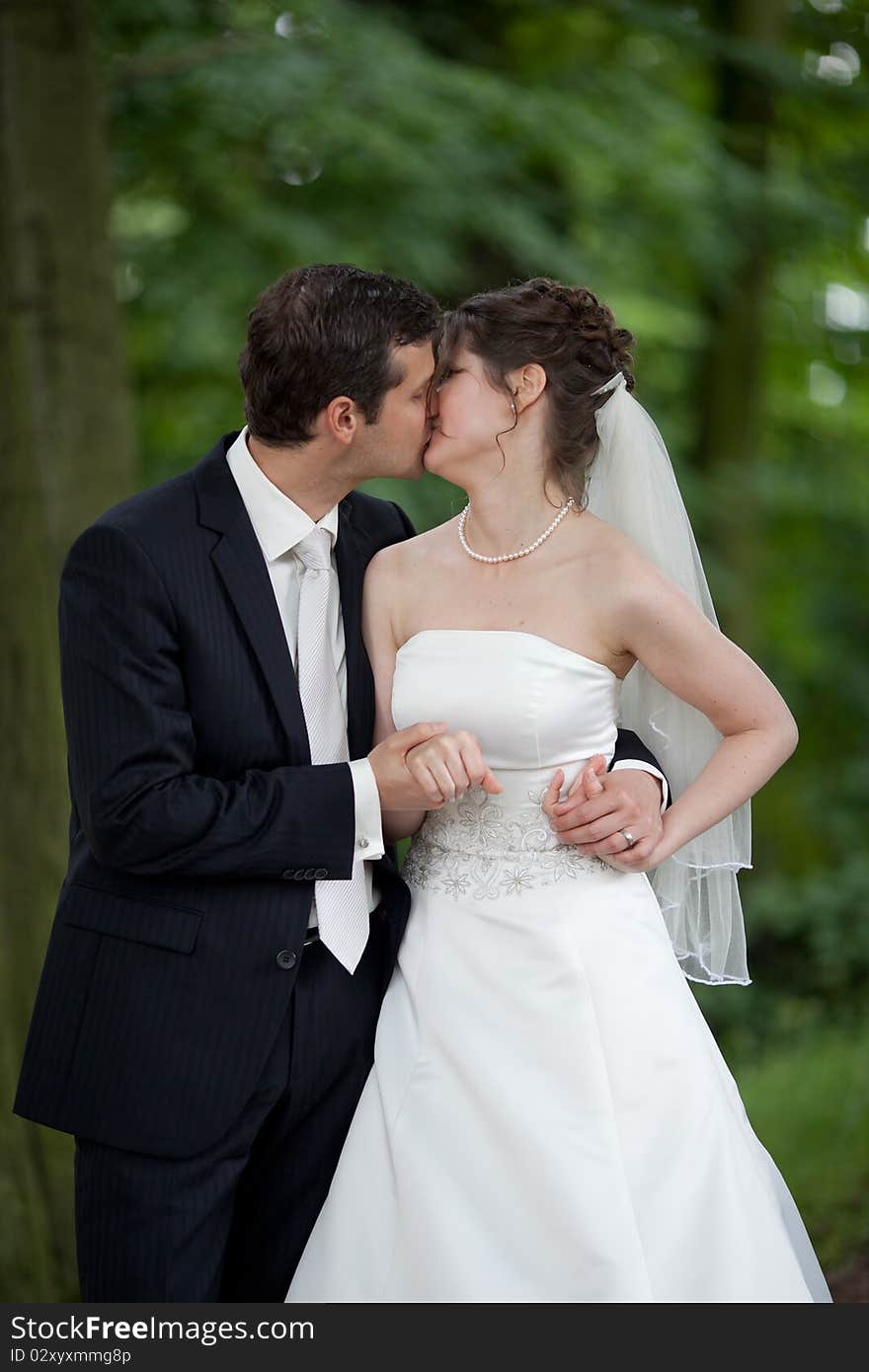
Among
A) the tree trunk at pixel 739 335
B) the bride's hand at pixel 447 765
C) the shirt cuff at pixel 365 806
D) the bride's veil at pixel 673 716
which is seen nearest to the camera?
the bride's hand at pixel 447 765

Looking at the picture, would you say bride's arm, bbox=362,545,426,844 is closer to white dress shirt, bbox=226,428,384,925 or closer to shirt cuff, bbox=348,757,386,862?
white dress shirt, bbox=226,428,384,925

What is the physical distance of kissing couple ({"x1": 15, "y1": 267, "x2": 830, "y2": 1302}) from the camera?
2.69 metres

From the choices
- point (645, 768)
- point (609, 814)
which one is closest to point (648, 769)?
point (645, 768)

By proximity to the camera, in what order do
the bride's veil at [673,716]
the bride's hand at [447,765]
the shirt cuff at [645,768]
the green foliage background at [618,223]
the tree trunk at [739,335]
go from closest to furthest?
the bride's hand at [447,765] → the shirt cuff at [645,768] → the bride's veil at [673,716] → the green foliage background at [618,223] → the tree trunk at [739,335]

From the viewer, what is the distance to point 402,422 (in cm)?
297

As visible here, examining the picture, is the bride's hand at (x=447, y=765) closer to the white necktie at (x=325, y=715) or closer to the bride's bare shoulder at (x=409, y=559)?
the white necktie at (x=325, y=715)

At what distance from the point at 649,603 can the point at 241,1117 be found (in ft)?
4.34

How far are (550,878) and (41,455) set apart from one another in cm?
222

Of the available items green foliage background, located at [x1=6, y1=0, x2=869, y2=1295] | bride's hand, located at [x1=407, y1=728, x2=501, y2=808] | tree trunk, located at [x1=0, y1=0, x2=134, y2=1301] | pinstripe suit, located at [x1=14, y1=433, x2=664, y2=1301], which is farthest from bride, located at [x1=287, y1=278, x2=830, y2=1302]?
tree trunk, located at [x1=0, y1=0, x2=134, y2=1301]

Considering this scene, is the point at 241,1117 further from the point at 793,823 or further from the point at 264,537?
the point at 793,823

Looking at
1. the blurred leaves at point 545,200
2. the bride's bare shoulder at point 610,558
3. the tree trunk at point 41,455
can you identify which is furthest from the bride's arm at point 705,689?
the blurred leaves at point 545,200

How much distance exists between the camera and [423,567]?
3.18 meters

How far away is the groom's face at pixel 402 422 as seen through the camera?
2.95 metres

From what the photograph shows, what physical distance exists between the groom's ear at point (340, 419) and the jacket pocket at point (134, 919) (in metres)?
1.01
